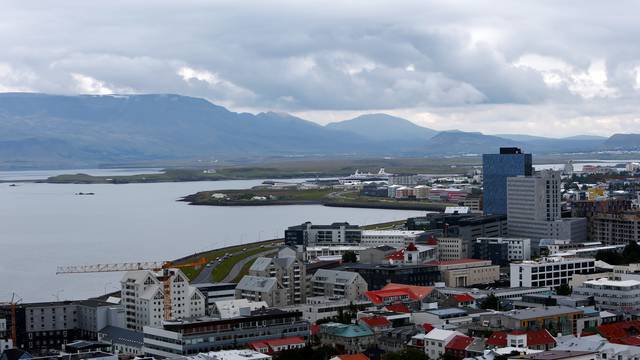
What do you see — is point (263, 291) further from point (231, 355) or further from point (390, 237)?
point (390, 237)

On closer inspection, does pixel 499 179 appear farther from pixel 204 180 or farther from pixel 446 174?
pixel 204 180

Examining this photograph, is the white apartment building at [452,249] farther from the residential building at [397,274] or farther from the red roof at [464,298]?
the red roof at [464,298]

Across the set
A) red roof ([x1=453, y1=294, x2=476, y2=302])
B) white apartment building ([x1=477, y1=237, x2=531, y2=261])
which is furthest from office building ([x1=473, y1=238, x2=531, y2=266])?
red roof ([x1=453, y1=294, x2=476, y2=302])

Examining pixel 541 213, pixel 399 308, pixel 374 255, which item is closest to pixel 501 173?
pixel 541 213

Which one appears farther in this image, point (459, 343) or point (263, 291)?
point (263, 291)

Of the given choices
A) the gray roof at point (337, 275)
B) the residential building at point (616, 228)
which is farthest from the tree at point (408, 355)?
the residential building at point (616, 228)

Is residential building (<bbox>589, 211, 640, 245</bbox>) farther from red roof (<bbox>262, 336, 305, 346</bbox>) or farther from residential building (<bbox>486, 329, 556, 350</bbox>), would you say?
red roof (<bbox>262, 336, 305, 346</bbox>)

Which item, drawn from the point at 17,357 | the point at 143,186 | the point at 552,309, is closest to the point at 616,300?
the point at 552,309
